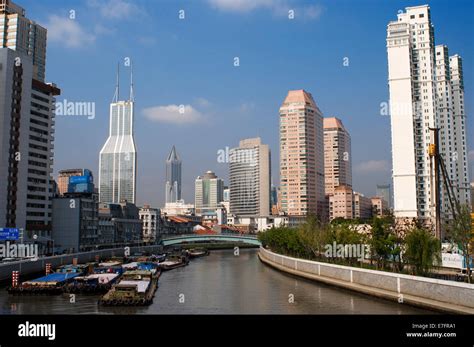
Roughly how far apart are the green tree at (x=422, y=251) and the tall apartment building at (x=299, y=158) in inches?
4475

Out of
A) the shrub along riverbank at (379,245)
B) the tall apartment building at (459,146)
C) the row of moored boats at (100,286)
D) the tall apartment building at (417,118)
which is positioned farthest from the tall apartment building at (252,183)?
the row of moored boats at (100,286)

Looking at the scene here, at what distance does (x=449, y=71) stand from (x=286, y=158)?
57.8 m

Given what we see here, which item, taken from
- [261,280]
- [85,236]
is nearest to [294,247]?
[261,280]

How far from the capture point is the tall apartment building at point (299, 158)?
474ft

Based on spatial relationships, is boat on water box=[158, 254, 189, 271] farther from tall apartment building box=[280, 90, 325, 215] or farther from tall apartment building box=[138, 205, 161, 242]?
tall apartment building box=[280, 90, 325, 215]

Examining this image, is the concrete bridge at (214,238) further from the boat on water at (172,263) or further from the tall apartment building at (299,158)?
the tall apartment building at (299,158)

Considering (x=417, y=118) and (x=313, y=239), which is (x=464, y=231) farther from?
(x=417, y=118)

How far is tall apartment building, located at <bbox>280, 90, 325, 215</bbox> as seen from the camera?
144375 millimetres

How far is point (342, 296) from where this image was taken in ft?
92.3

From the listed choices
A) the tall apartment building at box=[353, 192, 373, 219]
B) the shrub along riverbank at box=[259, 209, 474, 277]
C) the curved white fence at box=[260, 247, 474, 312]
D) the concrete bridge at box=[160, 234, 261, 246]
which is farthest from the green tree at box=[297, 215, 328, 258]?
the tall apartment building at box=[353, 192, 373, 219]

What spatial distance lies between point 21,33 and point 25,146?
6887 centimetres

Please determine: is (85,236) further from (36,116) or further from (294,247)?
(294,247)

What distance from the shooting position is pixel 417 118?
8881cm
